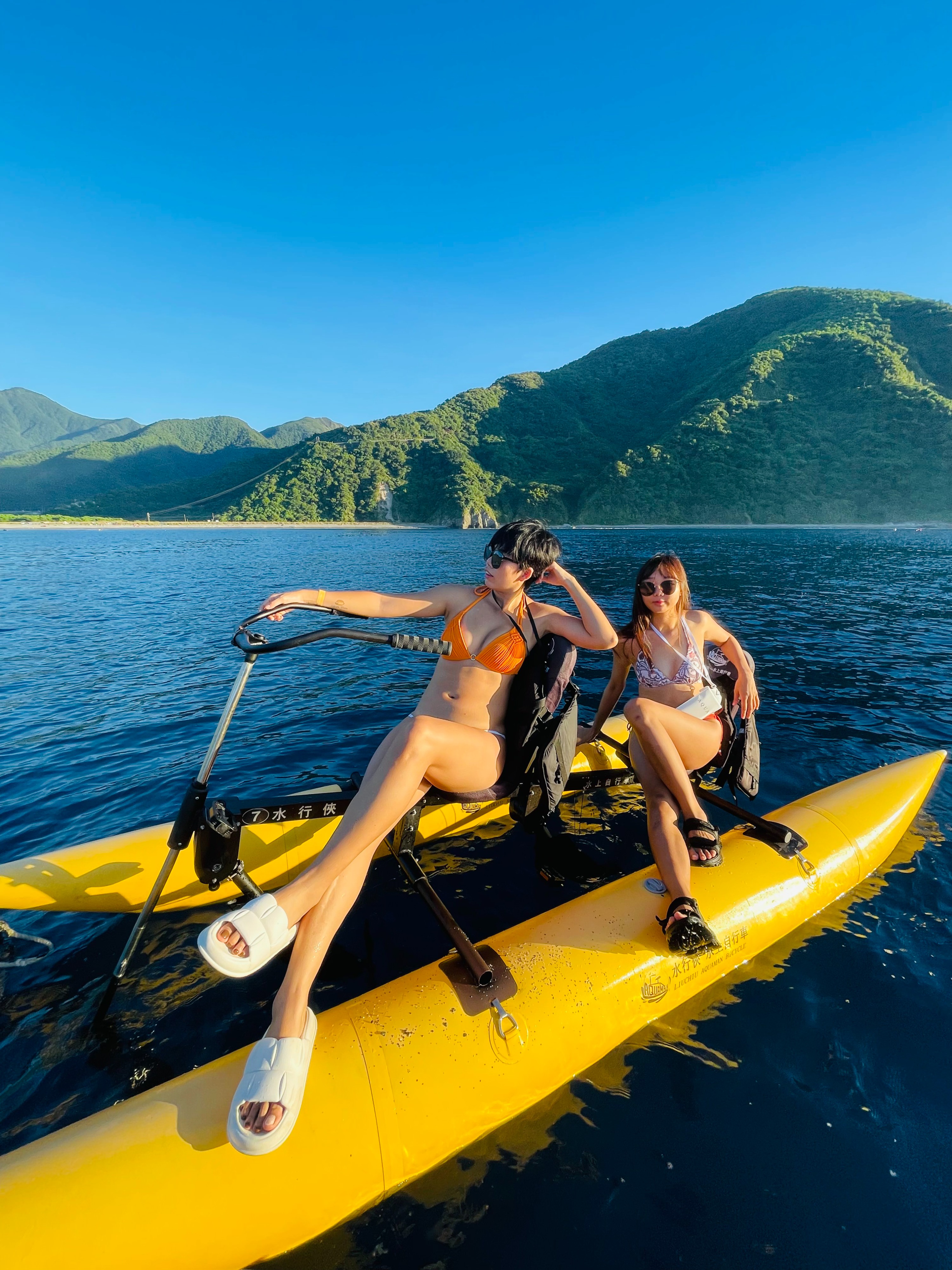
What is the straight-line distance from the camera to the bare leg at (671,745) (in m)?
3.63

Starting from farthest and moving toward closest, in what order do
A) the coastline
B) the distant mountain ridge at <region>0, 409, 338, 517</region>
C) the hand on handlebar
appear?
the distant mountain ridge at <region>0, 409, 338, 517</region>, the coastline, the hand on handlebar

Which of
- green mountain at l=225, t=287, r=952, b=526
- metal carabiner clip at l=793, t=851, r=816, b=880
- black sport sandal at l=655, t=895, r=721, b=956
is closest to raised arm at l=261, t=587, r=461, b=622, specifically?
black sport sandal at l=655, t=895, r=721, b=956

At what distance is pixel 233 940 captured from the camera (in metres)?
2.26

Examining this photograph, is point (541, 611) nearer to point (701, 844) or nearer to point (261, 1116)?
point (701, 844)

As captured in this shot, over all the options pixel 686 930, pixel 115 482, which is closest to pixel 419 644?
pixel 686 930

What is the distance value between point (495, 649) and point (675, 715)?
4.52 ft

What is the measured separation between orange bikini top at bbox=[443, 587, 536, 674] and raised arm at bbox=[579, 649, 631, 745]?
4.01 ft

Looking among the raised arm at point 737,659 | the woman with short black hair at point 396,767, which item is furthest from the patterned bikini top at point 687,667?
the woman with short black hair at point 396,767

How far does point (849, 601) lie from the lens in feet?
66.2

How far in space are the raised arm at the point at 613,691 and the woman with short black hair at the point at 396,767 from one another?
44.0 inches

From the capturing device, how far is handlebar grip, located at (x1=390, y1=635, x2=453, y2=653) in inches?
109

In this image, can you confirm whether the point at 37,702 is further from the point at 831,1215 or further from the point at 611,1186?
the point at 831,1215

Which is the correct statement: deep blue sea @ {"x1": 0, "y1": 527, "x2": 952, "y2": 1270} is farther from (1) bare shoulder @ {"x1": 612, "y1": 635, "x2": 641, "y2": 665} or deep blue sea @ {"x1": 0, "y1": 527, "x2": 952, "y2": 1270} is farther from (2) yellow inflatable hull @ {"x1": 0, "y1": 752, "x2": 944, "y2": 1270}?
(1) bare shoulder @ {"x1": 612, "y1": 635, "x2": 641, "y2": 665}

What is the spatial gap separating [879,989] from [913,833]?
233cm
